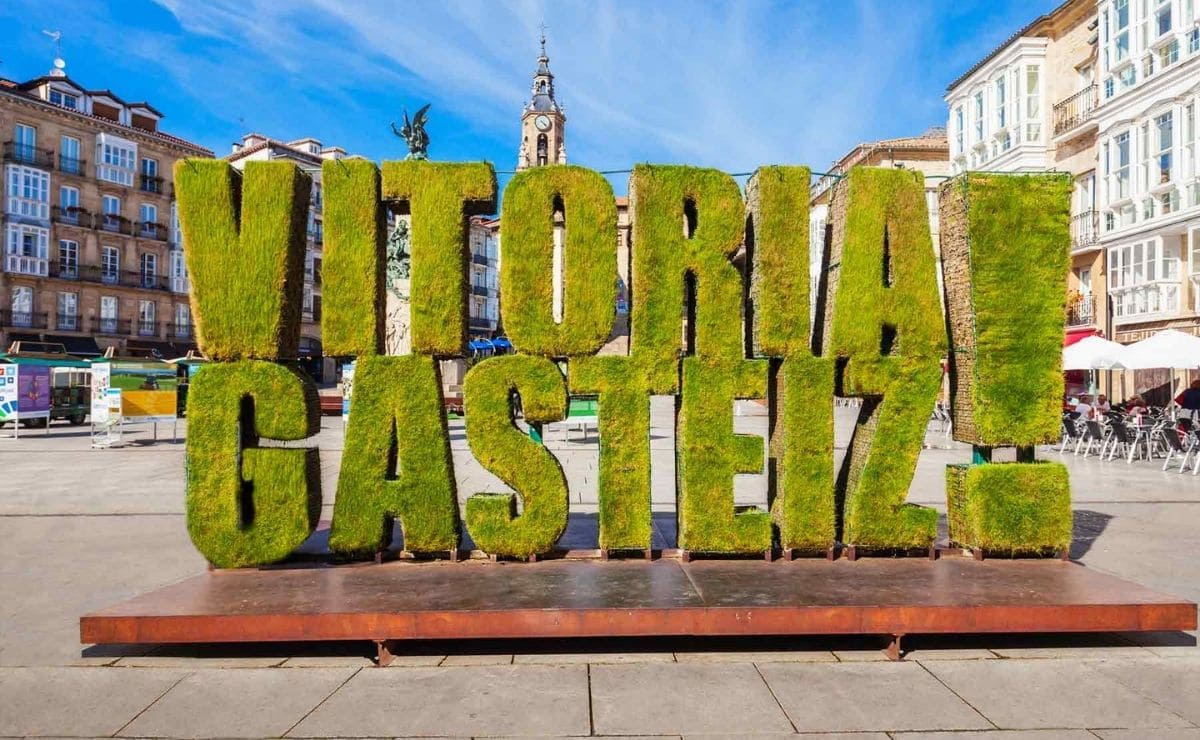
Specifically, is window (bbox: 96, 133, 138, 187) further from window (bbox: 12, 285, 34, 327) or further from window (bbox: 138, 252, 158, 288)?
window (bbox: 12, 285, 34, 327)

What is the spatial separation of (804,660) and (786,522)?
1666 mm

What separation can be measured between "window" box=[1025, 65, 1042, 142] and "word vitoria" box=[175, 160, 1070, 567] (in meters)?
27.4

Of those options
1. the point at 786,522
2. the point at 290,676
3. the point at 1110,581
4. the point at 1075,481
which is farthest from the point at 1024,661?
the point at 1075,481

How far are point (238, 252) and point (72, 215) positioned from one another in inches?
1931

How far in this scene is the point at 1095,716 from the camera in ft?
15.6

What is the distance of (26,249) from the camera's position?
44.2 m

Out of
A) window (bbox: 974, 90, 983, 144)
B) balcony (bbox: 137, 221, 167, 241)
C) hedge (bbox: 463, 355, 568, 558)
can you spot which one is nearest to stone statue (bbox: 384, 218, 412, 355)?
hedge (bbox: 463, 355, 568, 558)

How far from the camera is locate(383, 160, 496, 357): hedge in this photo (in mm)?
7164

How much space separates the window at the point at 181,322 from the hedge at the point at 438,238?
51.2 meters

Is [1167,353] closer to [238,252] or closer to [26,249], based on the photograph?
[238,252]

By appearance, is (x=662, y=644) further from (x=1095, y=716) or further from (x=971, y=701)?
(x=1095, y=716)

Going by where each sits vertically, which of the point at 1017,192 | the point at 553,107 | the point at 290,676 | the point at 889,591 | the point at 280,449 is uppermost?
the point at 553,107

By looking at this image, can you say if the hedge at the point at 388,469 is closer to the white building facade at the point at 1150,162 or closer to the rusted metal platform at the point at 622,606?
the rusted metal platform at the point at 622,606

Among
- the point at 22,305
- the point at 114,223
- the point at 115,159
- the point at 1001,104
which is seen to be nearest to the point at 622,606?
the point at 1001,104
